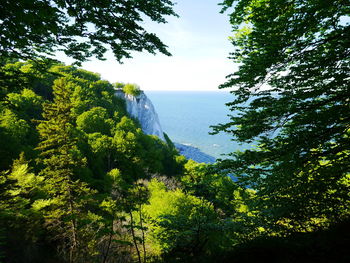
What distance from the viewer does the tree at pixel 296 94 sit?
4031mm

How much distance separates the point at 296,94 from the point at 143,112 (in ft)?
256

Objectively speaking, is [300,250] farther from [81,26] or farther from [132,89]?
[132,89]

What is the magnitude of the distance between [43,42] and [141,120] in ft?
249

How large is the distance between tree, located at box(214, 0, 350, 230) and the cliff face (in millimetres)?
70994

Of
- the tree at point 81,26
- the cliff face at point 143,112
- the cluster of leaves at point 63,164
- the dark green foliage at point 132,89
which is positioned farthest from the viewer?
A: the cliff face at point 143,112

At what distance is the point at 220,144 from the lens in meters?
126

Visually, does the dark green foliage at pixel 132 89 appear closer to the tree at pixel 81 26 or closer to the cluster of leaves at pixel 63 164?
the cluster of leaves at pixel 63 164

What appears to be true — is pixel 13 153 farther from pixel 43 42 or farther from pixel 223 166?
pixel 223 166

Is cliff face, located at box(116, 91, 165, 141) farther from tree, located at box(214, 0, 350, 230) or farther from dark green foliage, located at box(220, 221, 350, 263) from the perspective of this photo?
dark green foliage, located at box(220, 221, 350, 263)

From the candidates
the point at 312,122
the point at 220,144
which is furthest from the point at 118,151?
the point at 220,144

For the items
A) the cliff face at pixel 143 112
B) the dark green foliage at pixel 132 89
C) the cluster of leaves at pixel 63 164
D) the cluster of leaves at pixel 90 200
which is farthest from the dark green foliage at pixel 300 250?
the dark green foliage at pixel 132 89

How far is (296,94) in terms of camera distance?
4.46 meters

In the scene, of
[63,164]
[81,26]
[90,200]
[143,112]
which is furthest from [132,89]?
[81,26]

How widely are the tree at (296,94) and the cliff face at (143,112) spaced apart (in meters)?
71.0
